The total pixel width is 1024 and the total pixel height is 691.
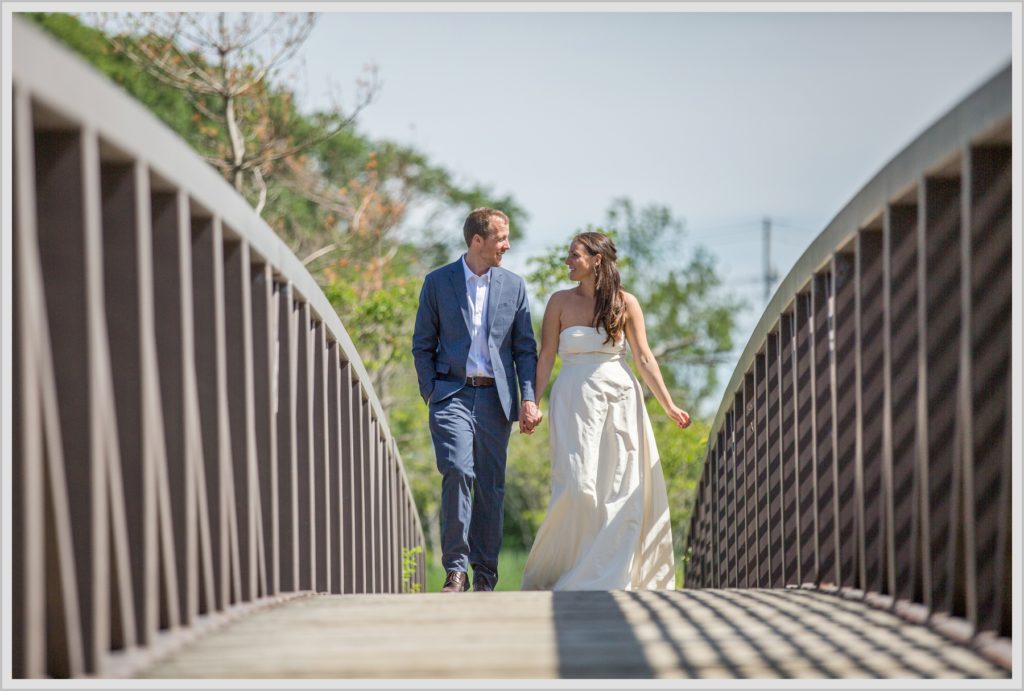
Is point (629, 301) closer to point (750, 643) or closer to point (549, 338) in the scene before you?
point (549, 338)

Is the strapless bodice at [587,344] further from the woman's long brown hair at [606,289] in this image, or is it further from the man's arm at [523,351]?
the man's arm at [523,351]

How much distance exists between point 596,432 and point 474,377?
2.65 ft

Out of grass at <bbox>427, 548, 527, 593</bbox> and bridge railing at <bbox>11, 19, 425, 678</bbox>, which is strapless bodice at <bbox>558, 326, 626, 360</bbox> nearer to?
bridge railing at <bbox>11, 19, 425, 678</bbox>

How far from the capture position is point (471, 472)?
6.10 m

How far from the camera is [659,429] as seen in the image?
64.0ft

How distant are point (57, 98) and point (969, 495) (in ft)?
6.82

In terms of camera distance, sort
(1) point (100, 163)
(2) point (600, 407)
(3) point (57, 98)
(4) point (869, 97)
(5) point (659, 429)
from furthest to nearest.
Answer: (4) point (869, 97), (5) point (659, 429), (2) point (600, 407), (1) point (100, 163), (3) point (57, 98)

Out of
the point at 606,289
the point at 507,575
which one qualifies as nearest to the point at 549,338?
the point at 606,289

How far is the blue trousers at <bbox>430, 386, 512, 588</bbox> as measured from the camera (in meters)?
6.06

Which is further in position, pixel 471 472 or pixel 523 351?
pixel 523 351

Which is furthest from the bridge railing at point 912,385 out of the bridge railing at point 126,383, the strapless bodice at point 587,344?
the bridge railing at point 126,383

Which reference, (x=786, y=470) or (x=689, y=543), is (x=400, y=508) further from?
(x=786, y=470)

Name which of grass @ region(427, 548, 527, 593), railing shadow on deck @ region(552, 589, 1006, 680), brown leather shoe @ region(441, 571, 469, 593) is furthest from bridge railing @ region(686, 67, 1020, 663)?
grass @ region(427, 548, 527, 593)

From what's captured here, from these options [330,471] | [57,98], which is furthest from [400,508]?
[57,98]
